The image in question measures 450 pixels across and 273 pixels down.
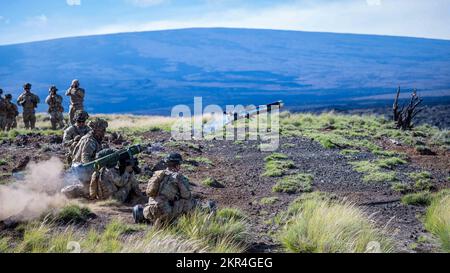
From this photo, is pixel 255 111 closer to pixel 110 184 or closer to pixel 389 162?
pixel 389 162

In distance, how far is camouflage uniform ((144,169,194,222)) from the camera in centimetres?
748

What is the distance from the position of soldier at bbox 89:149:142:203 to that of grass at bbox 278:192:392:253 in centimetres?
334

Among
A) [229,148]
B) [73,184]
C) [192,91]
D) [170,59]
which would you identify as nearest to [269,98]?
[192,91]

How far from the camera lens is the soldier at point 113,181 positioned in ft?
31.0

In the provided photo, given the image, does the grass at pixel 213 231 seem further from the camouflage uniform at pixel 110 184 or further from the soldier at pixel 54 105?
the soldier at pixel 54 105

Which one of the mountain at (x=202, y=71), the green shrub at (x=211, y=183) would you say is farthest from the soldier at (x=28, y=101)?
the mountain at (x=202, y=71)

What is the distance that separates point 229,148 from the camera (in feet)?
58.4

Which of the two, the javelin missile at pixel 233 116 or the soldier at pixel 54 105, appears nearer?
the soldier at pixel 54 105

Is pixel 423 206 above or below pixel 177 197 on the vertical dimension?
below

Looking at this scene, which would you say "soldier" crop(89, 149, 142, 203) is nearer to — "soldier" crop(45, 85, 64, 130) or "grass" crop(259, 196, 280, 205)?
"grass" crop(259, 196, 280, 205)

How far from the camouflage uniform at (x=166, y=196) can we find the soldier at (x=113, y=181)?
1987mm

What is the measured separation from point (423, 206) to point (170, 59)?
565ft

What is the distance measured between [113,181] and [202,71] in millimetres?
162240
